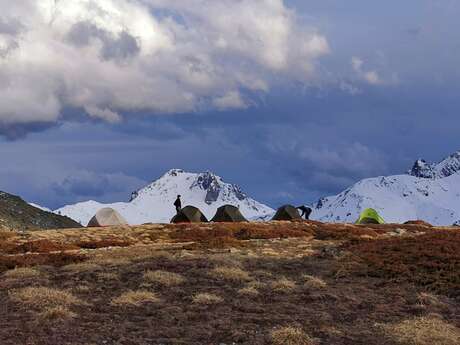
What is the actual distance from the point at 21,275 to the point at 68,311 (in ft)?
21.8

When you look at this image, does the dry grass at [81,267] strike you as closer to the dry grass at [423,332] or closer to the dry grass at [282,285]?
the dry grass at [282,285]

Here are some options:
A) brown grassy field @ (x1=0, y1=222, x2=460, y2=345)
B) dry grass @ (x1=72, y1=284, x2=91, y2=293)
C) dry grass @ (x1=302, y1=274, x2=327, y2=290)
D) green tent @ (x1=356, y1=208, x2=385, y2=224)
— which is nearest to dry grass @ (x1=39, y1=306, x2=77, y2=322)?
brown grassy field @ (x1=0, y1=222, x2=460, y2=345)

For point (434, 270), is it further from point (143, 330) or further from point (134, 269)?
point (143, 330)

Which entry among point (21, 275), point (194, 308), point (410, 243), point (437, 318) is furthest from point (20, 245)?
point (437, 318)

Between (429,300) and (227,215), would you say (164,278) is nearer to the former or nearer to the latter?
(429,300)

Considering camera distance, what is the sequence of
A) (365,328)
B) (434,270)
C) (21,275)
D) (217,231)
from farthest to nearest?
(217,231)
(434,270)
(21,275)
(365,328)

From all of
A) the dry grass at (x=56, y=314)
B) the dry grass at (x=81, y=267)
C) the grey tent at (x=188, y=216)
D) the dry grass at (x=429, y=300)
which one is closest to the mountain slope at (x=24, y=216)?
the grey tent at (x=188, y=216)

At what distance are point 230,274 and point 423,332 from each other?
25.9 ft

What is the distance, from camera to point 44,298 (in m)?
18.5

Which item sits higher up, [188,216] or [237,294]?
[188,216]

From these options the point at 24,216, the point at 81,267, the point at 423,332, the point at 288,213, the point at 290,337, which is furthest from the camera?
the point at 24,216

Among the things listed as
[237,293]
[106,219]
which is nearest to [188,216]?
[106,219]

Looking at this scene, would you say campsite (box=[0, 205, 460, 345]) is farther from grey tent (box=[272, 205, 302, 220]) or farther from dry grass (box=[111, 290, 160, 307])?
grey tent (box=[272, 205, 302, 220])

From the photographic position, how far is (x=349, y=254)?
91.7 feet
